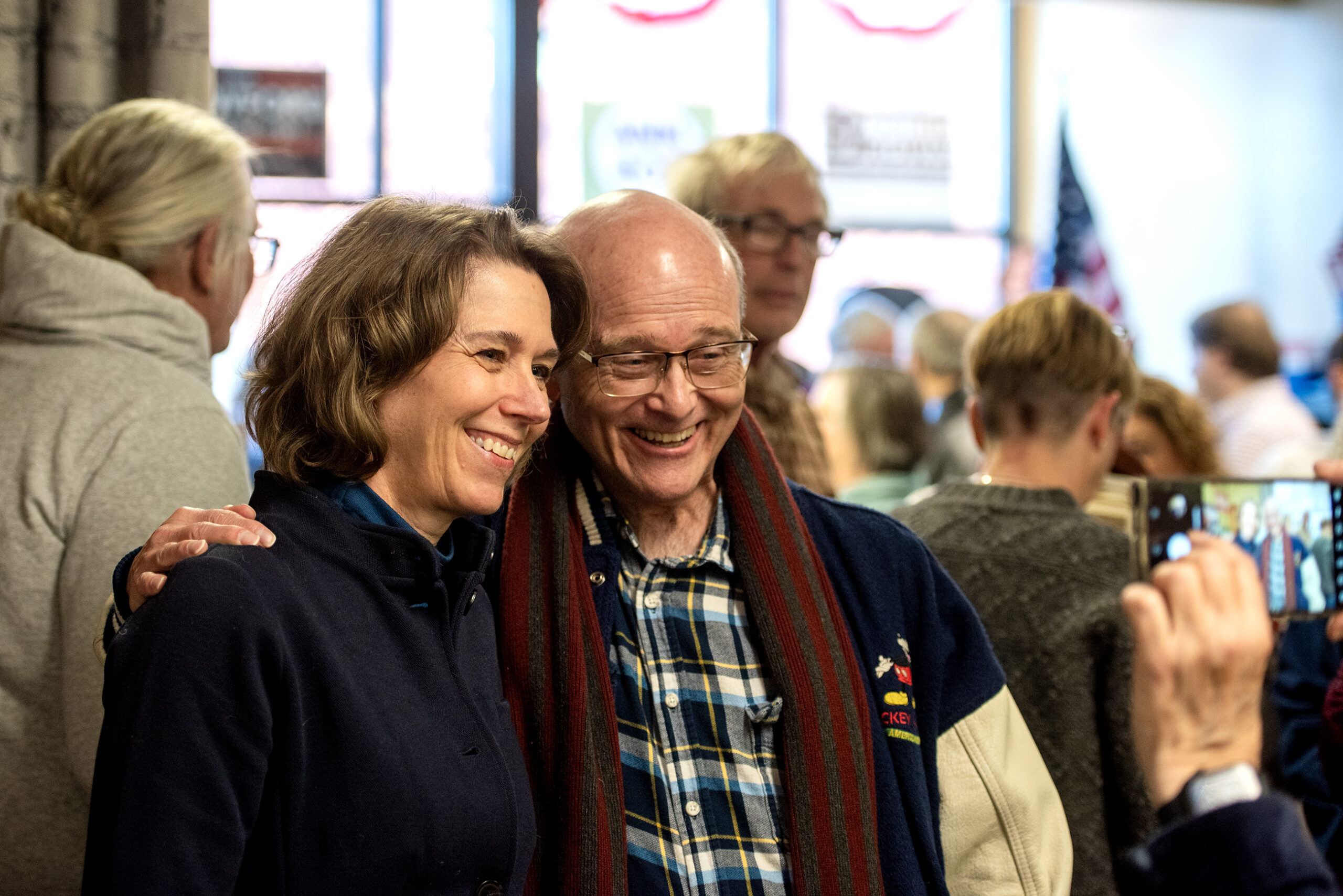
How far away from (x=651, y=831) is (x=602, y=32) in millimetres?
6256

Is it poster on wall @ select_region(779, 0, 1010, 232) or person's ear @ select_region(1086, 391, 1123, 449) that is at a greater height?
poster on wall @ select_region(779, 0, 1010, 232)

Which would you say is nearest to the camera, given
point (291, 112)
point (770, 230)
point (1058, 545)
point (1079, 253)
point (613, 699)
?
point (613, 699)

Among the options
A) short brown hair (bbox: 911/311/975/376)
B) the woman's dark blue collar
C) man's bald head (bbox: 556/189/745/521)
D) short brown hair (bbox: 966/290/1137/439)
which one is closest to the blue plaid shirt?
man's bald head (bbox: 556/189/745/521)

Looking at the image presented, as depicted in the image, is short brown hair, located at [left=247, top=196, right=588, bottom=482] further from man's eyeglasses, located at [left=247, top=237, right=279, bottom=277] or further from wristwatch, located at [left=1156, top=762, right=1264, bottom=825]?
wristwatch, located at [left=1156, top=762, right=1264, bottom=825]

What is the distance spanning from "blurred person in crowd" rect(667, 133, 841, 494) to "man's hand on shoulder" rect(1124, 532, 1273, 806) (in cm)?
163

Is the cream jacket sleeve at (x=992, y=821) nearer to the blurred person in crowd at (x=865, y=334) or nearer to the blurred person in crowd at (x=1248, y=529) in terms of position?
the blurred person in crowd at (x=1248, y=529)

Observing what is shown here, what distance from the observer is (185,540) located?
129 centimetres

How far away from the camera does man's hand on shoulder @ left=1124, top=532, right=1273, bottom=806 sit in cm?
98

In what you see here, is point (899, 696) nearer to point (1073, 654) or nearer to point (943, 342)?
point (1073, 654)

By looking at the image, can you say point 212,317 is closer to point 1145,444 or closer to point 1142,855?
point 1142,855

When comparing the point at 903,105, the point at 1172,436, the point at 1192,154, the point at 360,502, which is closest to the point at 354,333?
the point at 360,502

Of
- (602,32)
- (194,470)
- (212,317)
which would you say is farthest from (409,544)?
(602,32)

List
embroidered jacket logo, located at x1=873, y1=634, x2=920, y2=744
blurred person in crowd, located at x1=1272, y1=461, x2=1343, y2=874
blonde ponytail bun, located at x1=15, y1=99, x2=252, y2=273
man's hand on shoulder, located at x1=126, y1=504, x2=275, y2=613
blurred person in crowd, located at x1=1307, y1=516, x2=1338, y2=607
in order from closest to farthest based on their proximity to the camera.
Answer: man's hand on shoulder, located at x1=126, y1=504, x2=275, y2=613
blurred person in crowd, located at x1=1307, y1=516, x2=1338, y2=607
embroidered jacket logo, located at x1=873, y1=634, x2=920, y2=744
blonde ponytail bun, located at x1=15, y1=99, x2=252, y2=273
blurred person in crowd, located at x1=1272, y1=461, x2=1343, y2=874

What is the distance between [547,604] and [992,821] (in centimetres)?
68
